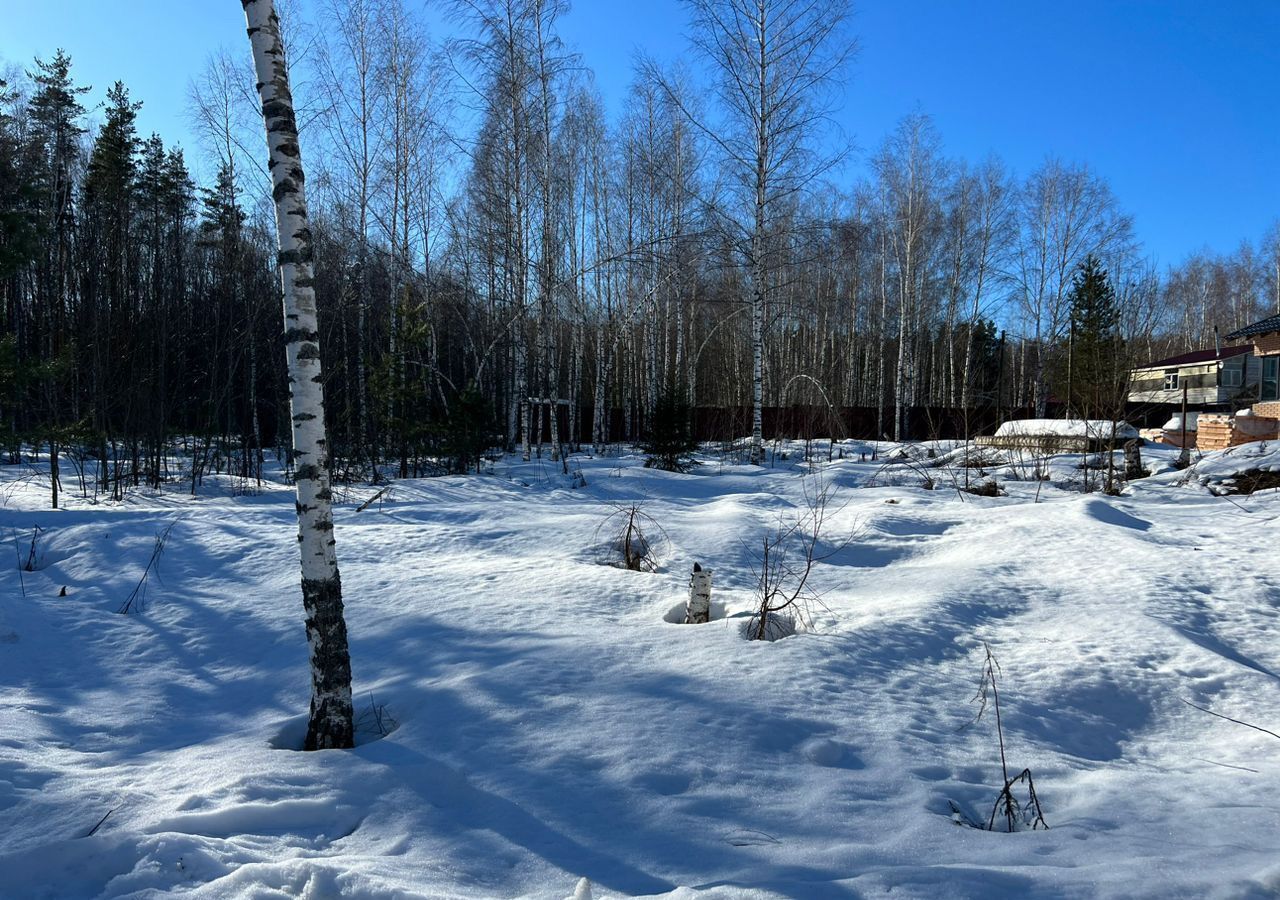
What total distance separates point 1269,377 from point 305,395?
1116 inches

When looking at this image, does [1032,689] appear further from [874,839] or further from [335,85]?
[335,85]

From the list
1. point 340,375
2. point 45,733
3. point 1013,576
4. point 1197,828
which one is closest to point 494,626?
point 45,733

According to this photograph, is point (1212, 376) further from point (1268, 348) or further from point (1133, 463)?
point (1133, 463)

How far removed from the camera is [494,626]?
4.12 m

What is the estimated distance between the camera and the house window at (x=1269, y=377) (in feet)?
70.7

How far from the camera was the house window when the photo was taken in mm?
21547

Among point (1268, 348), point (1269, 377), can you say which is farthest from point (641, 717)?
point (1269, 377)

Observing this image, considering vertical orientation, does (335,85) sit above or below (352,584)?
above

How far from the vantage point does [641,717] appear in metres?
2.89

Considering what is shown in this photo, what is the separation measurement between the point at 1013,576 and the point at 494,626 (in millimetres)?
3553

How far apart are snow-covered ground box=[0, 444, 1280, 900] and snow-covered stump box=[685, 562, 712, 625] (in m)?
0.16

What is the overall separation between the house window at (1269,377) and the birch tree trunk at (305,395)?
2775 cm

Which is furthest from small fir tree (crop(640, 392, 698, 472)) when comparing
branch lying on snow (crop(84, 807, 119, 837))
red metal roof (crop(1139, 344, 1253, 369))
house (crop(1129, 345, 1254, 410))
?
red metal roof (crop(1139, 344, 1253, 369))

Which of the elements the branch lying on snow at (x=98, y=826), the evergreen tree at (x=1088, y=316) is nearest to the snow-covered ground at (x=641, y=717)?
the branch lying on snow at (x=98, y=826)
